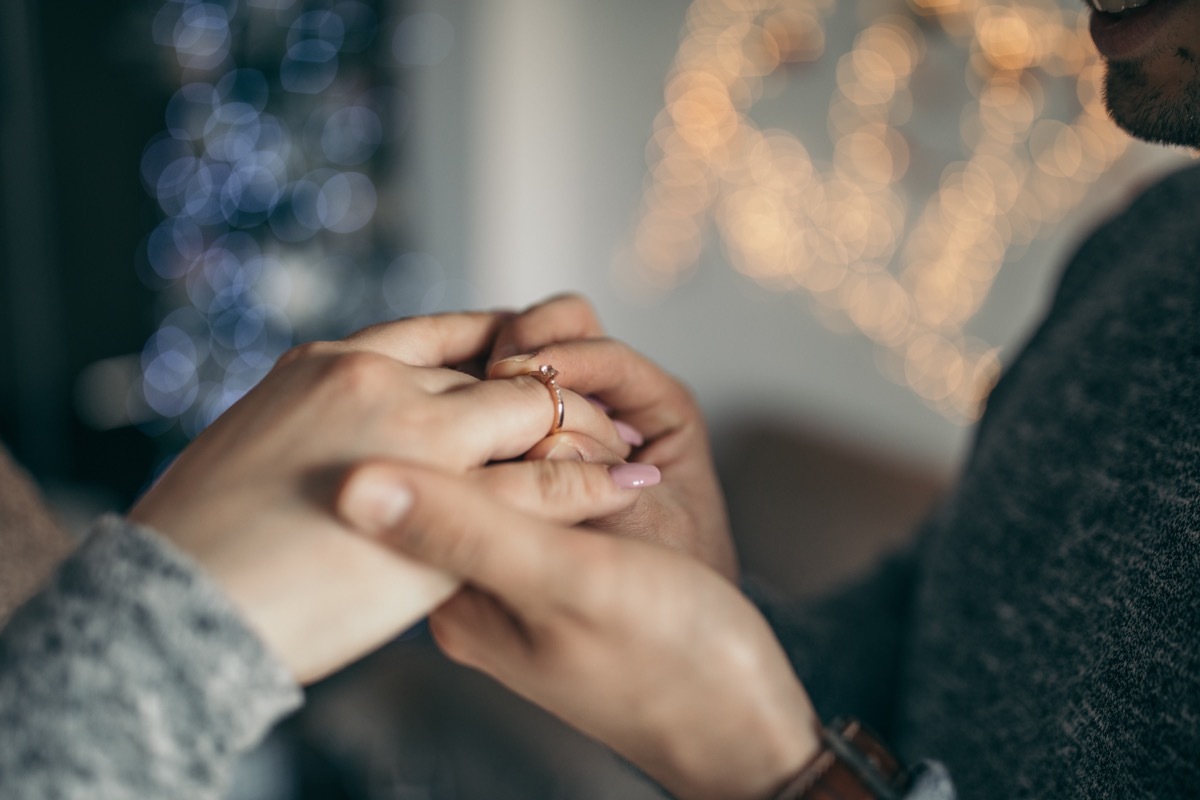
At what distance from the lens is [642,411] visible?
761mm

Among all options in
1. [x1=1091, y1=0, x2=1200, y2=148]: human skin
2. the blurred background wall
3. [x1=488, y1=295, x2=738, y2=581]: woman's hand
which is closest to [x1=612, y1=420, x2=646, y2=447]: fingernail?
[x1=488, y1=295, x2=738, y2=581]: woman's hand

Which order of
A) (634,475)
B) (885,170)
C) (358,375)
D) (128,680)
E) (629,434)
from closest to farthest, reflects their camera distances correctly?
(128,680)
(358,375)
(634,475)
(629,434)
(885,170)

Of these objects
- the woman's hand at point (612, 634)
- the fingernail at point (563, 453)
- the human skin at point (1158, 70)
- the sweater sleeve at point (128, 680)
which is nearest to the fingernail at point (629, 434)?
the fingernail at point (563, 453)

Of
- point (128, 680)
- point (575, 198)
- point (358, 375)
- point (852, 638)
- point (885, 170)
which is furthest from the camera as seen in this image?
point (575, 198)

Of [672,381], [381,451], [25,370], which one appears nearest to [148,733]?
[381,451]

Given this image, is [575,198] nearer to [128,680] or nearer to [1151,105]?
Result: [1151,105]

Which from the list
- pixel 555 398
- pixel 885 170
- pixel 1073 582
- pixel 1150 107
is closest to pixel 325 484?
pixel 555 398

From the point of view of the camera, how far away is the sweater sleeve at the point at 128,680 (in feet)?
1.34

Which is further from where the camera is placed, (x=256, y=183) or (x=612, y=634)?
(x=256, y=183)

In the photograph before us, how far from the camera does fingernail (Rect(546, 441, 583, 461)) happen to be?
607 millimetres

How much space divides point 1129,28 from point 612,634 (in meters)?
0.61

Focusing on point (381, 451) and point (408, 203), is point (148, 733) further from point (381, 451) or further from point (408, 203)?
point (408, 203)

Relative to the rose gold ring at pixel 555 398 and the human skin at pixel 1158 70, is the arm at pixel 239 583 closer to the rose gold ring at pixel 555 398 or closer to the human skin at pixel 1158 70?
the rose gold ring at pixel 555 398

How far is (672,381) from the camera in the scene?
0.78m
